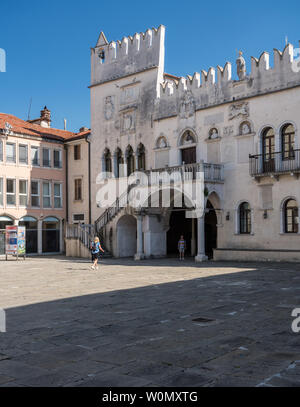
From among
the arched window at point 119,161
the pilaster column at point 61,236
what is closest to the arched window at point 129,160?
the arched window at point 119,161

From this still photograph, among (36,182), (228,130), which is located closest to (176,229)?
(228,130)

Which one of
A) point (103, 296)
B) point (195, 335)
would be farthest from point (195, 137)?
point (195, 335)

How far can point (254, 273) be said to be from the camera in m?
20.2

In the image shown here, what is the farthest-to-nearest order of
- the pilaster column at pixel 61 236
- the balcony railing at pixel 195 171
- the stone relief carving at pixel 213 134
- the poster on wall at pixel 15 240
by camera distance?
the pilaster column at pixel 61 236 → the poster on wall at pixel 15 240 → the stone relief carving at pixel 213 134 → the balcony railing at pixel 195 171

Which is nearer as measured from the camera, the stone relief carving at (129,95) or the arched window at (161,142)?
the arched window at (161,142)

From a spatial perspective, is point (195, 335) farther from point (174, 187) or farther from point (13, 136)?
point (13, 136)

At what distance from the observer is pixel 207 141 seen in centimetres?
3022

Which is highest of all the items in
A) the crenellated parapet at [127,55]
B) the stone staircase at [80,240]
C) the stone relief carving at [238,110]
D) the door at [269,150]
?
the crenellated parapet at [127,55]

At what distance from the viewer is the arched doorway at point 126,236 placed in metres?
34.1

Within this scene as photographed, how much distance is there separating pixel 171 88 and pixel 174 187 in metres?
7.74

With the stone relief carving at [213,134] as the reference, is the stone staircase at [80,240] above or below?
below

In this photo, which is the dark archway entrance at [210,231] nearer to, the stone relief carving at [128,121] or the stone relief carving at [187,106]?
the stone relief carving at [187,106]

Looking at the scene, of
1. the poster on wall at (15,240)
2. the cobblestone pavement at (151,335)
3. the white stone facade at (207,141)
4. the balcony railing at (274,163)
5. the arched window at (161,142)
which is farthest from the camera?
the arched window at (161,142)

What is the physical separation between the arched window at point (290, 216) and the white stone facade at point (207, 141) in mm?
52
